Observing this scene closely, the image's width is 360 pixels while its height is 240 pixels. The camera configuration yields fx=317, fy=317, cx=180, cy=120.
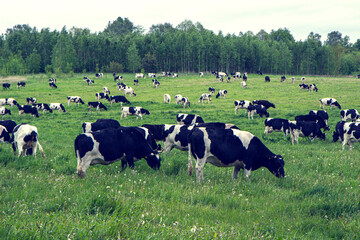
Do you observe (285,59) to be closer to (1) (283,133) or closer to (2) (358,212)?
(1) (283,133)

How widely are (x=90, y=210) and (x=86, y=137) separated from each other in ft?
14.4

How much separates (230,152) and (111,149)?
142 inches

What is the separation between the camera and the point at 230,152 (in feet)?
31.1

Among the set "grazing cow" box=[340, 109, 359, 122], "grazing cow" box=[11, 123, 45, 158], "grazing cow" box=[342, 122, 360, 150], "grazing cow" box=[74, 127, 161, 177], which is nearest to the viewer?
"grazing cow" box=[74, 127, 161, 177]

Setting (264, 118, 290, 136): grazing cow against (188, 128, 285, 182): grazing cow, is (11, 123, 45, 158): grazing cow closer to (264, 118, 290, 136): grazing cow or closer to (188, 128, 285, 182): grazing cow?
(188, 128, 285, 182): grazing cow

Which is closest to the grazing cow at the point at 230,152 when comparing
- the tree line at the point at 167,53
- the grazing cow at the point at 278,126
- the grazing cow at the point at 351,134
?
the grazing cow at the point at 351,134

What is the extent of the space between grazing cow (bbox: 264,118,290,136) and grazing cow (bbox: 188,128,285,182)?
11696 millimetres

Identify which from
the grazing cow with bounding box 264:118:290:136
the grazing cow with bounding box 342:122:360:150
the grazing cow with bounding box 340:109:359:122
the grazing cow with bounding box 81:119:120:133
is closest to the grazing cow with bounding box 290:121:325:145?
the grazing cow with bounding box 264:118:290:136

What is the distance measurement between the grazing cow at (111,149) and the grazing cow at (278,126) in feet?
42.7

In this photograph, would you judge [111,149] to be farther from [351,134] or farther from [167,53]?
[167,53]

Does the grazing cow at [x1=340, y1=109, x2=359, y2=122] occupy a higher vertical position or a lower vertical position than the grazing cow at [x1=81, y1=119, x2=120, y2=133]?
lower

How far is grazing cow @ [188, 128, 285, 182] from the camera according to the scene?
31.0 feet

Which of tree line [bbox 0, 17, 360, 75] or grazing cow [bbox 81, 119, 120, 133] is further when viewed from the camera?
tree line [bbox 0, 17, 360, 75]

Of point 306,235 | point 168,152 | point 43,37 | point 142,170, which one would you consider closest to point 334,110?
point 168,152
